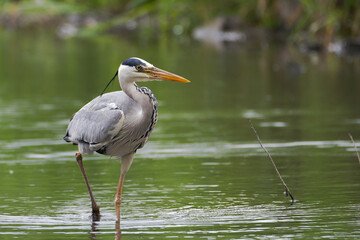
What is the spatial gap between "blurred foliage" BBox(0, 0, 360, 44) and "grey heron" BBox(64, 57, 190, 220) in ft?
82.8

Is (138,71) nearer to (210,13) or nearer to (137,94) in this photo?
(137,94)

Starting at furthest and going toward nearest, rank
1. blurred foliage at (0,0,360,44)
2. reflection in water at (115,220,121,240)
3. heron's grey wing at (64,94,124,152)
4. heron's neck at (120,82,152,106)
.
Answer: blurred foliage at (0,0,360,44) < heron's neck at (120,82,152,106) < heron's grey wing at (64,94,124,152) < reflection in water at (115,220,121,240)

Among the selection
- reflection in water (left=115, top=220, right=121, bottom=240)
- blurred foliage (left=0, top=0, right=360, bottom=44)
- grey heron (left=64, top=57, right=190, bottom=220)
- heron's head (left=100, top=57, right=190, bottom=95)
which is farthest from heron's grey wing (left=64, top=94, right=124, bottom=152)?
blurred foliage (left=0, top=0, right=360, bottom=44)

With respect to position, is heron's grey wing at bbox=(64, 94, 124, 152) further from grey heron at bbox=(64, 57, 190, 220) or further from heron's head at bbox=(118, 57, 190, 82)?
heron's head at bbox=(118, 57, 190, 82)

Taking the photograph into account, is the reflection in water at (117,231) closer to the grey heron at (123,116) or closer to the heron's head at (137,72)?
the grey heron at (123,116)

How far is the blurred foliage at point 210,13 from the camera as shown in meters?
35.1

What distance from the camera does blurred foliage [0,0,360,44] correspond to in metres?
35.1

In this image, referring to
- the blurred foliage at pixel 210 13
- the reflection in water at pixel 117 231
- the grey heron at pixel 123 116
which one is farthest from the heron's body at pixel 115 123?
the blurred foliage at pixel 210 13

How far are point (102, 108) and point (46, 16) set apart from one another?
51118 mm

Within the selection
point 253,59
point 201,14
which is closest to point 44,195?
point 253,59

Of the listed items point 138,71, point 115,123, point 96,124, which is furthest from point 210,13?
point 115,123

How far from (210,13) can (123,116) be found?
120 ft

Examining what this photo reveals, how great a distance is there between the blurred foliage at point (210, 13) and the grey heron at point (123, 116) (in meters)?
25.2

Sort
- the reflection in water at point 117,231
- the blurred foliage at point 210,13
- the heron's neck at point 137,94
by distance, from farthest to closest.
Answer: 1. the blurred foliage at point 210,13
2. the heron's neck at point 137,94
3. the reflection in water at point 117,231
